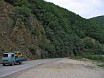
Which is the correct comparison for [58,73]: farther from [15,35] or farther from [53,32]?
[53,32]

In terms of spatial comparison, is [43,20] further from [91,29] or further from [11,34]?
[91,29]

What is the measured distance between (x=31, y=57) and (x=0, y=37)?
9.43 m

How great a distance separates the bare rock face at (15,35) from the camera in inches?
2382

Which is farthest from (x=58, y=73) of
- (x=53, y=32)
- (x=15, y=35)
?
(x=53, y=32)

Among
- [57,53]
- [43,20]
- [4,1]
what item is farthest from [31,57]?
[43,20]

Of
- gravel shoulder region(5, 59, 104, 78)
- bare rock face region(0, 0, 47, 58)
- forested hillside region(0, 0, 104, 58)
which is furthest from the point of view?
forested hillside region(0, 0, 104, 58)

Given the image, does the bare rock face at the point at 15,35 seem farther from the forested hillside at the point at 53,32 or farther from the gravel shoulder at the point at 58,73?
the gravel shoulder at the point at 58,73

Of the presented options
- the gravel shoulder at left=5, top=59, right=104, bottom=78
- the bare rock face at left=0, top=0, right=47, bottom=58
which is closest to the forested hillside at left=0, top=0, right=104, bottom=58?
the bare rock face at left=0, top=0, right=47, bottom=58

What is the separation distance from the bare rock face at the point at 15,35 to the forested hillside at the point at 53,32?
540mm

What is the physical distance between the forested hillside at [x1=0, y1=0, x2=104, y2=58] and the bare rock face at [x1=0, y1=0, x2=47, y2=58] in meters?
0.54

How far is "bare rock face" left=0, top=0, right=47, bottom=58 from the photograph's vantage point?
60500mm

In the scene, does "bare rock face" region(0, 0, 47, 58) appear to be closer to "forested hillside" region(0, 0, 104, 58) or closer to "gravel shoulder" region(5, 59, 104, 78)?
"forested hillside" region(0, 0, 104, 58)

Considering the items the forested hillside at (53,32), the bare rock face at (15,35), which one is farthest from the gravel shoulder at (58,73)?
the forested hillside at (53,32)

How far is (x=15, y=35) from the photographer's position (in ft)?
210
